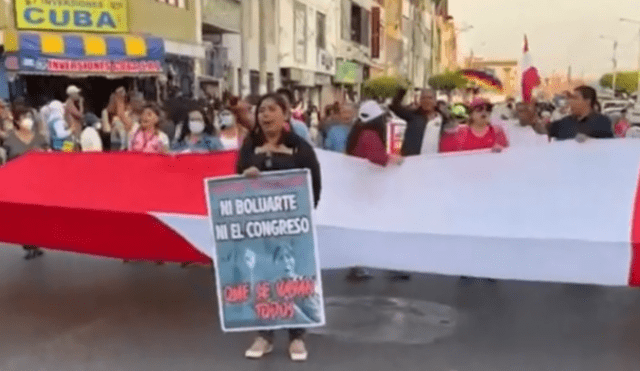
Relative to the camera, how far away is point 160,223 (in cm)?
616

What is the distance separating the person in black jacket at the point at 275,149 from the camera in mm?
5332

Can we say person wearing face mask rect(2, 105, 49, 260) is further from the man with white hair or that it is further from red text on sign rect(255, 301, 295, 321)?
red text on sign rect(255, 301, 295, 321)

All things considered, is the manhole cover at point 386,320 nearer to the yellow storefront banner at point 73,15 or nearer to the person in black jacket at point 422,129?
the person in black jacket at point 422,129

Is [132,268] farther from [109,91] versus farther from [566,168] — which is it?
[109,91]

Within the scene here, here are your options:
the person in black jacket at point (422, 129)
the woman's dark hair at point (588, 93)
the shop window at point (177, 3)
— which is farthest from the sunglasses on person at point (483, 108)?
the shop window at point (177, 3)

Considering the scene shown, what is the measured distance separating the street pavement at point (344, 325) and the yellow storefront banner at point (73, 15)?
1517 cm

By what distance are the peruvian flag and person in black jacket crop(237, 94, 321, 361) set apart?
216 inches

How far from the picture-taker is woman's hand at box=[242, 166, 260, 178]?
527cm

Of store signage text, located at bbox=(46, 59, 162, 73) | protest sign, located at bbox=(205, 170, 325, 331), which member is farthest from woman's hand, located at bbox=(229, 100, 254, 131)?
store signage text, located at bbox=(46, 59, 162, 73)

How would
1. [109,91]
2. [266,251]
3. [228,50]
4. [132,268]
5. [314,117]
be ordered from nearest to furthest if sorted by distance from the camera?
[266,251] → [132,268] → [109,91] → [314,117] → [228,50]

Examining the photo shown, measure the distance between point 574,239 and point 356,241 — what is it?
1.43 metres

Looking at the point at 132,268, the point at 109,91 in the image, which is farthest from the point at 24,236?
the point at 109,91

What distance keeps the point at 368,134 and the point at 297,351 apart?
2304 millimetres

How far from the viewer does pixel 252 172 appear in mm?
5270
